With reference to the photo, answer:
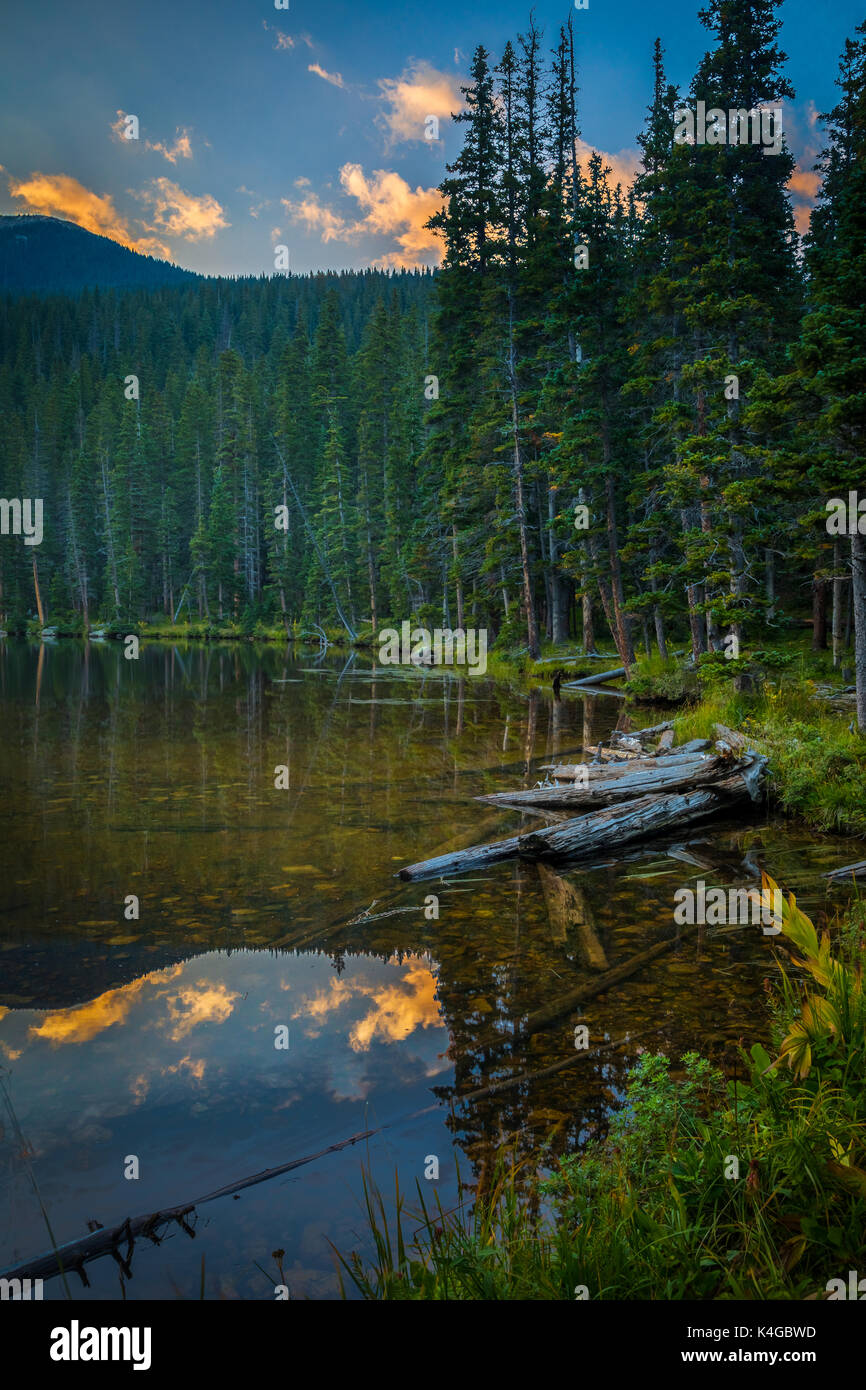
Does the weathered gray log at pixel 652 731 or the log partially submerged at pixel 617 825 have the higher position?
the weathered gray log at pixel 652 731

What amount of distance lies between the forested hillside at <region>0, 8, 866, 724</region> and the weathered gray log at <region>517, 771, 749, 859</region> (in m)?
3.63

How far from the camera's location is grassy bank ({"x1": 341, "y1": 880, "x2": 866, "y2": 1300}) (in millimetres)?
2836

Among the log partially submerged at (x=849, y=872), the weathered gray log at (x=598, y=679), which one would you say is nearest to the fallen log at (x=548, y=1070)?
the log partially submerged at (x=849, y=872)

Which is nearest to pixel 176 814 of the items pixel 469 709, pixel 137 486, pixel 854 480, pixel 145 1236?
pixel 145 1236

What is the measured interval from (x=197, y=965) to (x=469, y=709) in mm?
18587

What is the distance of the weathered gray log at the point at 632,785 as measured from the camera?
11.6 meters

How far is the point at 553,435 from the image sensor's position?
30.0 m

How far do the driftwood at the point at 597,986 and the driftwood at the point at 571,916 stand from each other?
0.72 feet

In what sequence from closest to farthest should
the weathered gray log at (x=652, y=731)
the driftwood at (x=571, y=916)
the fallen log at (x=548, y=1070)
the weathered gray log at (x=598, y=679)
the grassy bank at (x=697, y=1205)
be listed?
the grassy bank at (x=697, y=1205), the fallen log at (x=548, y=1070), the driftwood at (x=571, y=916), the weathered gray log at (x=652, y=731), the weathered gray log at (x=598, y=679)

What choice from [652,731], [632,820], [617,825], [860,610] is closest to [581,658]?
[652,731]

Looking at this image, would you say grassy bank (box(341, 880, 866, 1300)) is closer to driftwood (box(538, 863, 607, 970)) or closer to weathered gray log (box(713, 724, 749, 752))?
driftwood (box(538, 863, 607, 970))

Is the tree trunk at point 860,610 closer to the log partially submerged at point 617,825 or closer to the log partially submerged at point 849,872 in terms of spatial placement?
the log partially submerged at point 617,825

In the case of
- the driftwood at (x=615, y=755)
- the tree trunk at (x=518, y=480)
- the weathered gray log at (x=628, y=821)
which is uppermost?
the tree trunk at (x=518, y=480)
